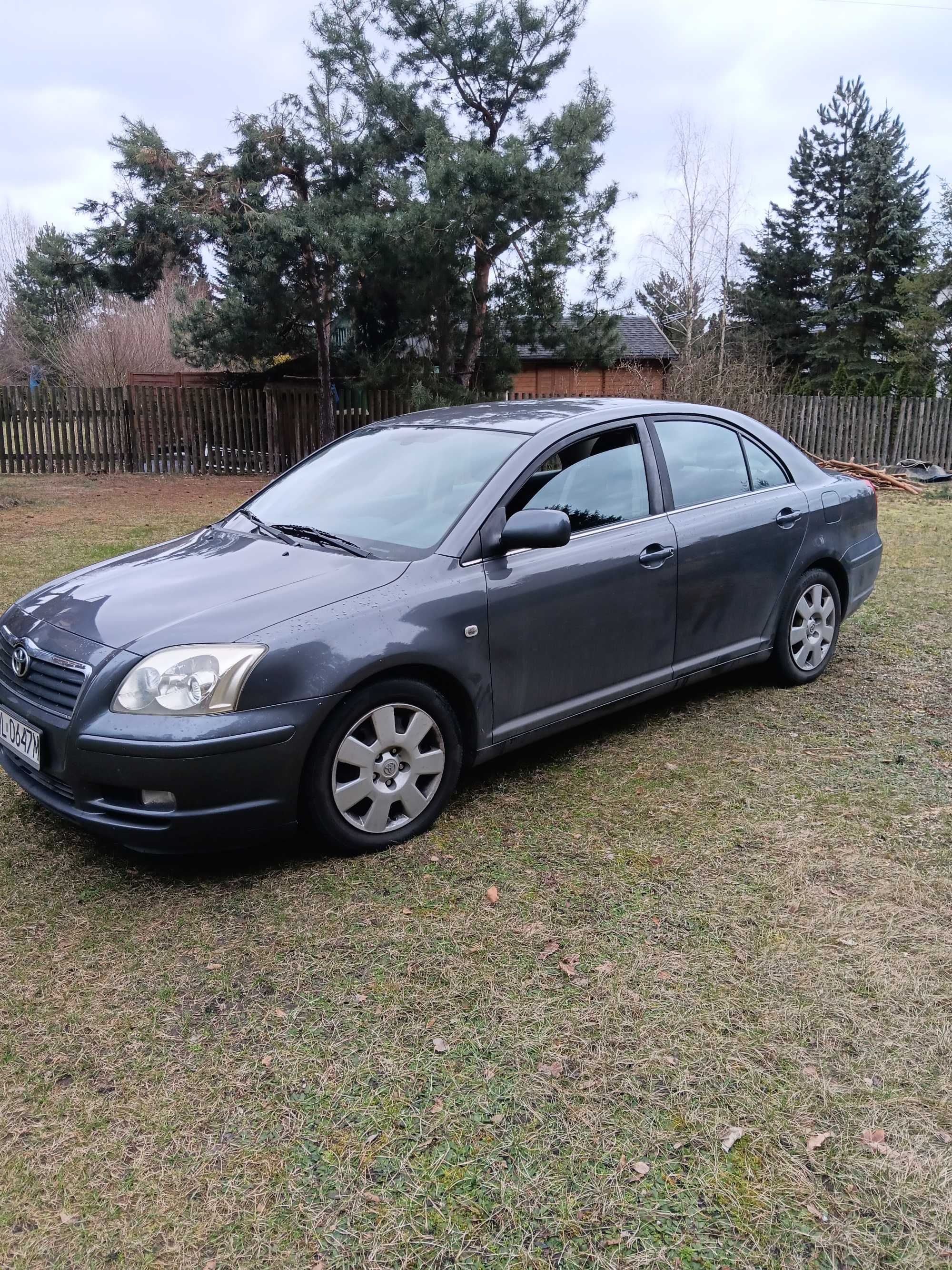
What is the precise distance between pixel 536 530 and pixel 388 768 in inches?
41.3

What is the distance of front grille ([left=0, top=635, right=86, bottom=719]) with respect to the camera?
328cm

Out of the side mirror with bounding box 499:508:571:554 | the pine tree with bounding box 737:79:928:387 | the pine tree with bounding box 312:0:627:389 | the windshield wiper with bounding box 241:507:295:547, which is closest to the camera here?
the side mirror with bounding box 499:508:571:554

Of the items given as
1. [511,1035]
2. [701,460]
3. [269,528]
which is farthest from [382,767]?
[701,460]

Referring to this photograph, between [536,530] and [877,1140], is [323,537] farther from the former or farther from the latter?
[877,1140]

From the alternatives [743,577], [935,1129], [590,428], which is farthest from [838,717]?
[935,1129]

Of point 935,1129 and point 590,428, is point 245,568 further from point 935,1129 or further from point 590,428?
point 935,1129

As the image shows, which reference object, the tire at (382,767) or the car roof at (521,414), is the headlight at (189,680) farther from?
the car roof at (521,414)

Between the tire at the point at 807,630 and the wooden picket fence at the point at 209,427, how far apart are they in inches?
524

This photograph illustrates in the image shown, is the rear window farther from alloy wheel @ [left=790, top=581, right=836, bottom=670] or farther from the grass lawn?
the grass lawn

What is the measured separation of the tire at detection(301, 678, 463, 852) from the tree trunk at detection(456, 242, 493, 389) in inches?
538

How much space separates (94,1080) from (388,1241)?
2.99ft

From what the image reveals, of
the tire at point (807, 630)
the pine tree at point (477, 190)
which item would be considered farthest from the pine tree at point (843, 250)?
the tire at point (807, 630)

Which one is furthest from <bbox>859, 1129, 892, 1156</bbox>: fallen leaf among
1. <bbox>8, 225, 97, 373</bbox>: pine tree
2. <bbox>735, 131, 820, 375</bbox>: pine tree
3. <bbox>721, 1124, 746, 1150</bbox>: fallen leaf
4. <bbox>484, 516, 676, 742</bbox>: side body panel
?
<bbox>8, 225, 97, 373</bbox>: pine tree

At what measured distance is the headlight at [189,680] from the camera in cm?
316
